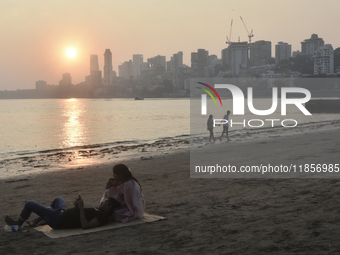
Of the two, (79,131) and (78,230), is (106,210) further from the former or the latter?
(79,131)

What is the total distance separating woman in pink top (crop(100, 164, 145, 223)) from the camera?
5.93 metres

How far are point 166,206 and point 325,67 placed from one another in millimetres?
153621

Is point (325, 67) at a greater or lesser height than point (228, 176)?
greater

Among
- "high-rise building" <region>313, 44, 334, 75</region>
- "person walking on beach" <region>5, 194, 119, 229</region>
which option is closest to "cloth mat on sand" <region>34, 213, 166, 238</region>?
"person walking on beach" <region>5, 194, 119, 229</region>

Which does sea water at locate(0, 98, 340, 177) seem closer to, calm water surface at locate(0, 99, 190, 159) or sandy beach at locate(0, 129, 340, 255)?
calm water surface at locate(0, 99, 190, 159)

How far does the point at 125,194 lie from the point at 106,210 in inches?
15.9

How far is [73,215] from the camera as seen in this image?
19.1 feet

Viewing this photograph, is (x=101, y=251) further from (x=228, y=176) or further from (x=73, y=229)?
(x=228, y=176)

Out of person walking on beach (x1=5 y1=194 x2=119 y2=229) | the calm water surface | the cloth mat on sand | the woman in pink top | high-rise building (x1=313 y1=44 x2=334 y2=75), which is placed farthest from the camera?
high-rise building (x1=313 y1=44 x2=334 y2=75)

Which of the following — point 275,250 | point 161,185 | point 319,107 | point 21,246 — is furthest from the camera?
point 319,107

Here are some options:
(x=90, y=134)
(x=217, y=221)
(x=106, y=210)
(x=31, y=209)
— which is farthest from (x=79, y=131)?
(x=217, y=221)

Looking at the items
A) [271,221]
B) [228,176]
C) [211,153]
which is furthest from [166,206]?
[211,153]

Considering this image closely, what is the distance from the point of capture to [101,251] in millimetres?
4914

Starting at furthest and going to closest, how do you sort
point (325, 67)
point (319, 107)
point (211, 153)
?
point (325, 67), point (319, 107), point (211, 153)
